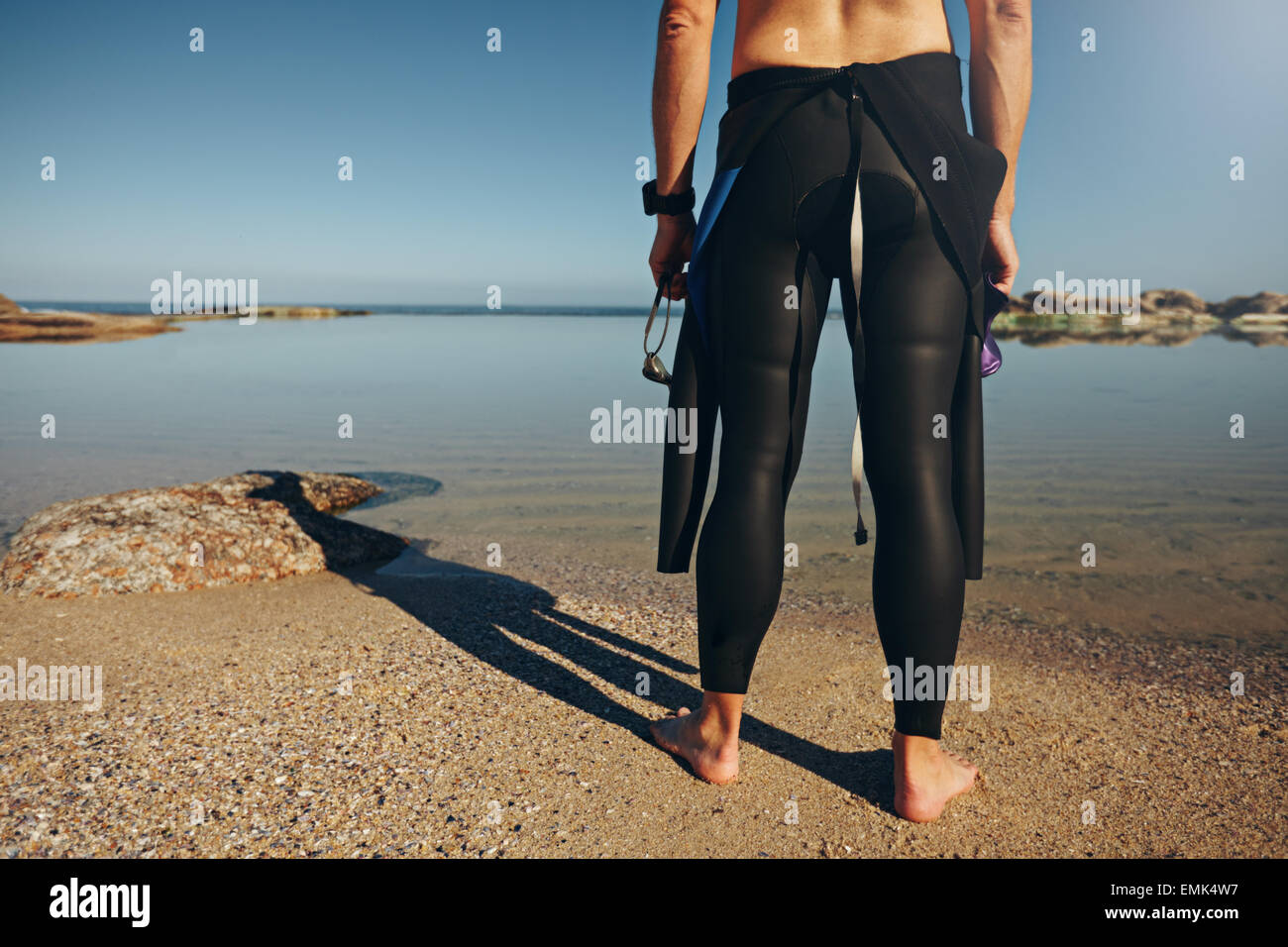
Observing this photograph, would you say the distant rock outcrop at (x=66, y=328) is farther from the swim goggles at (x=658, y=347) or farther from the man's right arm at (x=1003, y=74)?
the man's right arm at (x=1003, y=74)

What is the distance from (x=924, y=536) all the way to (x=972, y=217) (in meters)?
0.86

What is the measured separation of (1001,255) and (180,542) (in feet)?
13.3

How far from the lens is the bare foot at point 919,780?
2.10 m

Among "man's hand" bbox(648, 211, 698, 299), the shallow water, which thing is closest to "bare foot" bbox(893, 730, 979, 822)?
"man's hand" bbox(648, 211, 698, 299)

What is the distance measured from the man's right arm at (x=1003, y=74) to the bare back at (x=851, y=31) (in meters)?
0.14

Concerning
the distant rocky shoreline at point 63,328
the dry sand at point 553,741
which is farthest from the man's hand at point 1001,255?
the distant rocky shoreline at point 63,328

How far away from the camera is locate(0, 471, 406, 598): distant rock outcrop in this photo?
3.71 m

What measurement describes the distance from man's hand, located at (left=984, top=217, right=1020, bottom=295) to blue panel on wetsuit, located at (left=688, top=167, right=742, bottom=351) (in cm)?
77

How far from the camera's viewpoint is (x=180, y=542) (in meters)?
3.94

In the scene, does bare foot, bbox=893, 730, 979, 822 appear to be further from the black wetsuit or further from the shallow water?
the shallow water

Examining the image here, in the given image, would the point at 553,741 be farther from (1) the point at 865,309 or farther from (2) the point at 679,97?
(2) the point at 679,97
